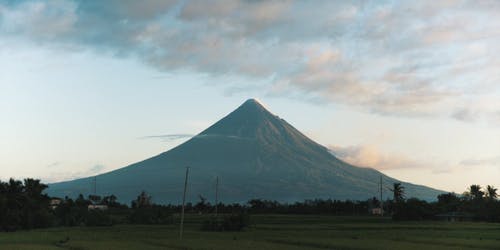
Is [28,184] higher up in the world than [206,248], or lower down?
higher up

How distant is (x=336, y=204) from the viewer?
133375mm

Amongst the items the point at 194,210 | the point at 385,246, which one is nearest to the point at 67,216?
the point at 194,210

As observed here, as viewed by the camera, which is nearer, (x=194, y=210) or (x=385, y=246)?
(x=385, y=246)

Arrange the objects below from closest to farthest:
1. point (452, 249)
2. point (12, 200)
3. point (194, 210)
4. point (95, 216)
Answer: point (452, 249) < point (12, 200) < point (95, 216) < point (194, 210)

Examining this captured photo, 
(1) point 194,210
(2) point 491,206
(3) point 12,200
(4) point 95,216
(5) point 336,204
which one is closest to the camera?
(3) point 12,200

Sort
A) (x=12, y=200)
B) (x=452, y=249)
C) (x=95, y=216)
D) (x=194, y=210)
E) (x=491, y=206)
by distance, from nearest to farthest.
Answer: (x=452, y=249) < (x=12, y=200) < (x=95, y=216) < (x=491, y=206) < (x=194, y=210)

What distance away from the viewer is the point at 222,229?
7606cm

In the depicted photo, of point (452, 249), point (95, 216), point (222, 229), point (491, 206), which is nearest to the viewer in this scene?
point (452, 249)

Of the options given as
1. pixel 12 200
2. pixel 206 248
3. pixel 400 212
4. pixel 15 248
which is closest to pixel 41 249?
pixel 15 248

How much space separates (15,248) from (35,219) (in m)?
47.6

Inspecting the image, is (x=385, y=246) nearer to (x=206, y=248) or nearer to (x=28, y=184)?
(x=206, y=248)

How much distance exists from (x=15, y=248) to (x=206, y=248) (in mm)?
12541

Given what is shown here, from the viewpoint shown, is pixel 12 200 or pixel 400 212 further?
pixel 400 212

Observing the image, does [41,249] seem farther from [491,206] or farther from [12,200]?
[491,206]
